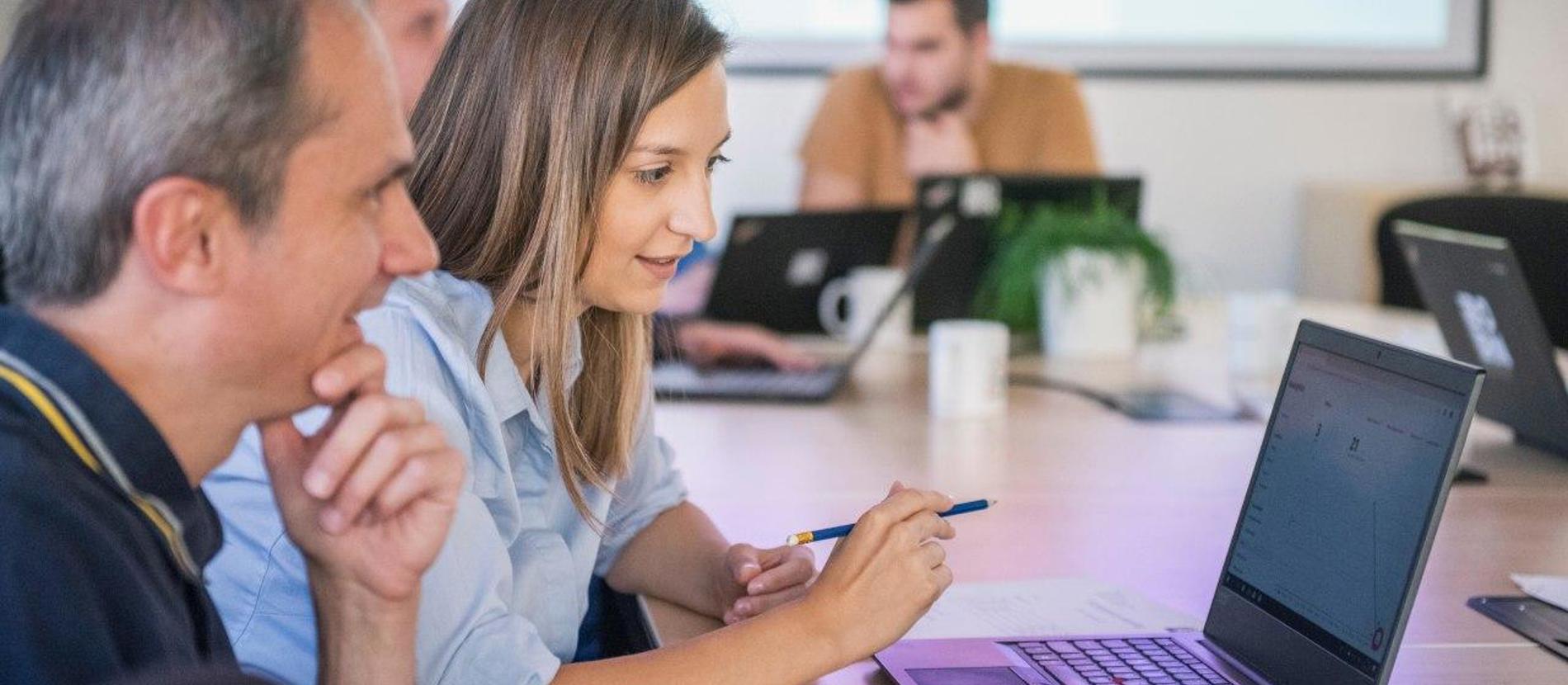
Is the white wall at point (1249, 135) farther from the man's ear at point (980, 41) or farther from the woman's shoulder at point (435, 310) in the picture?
the woman's shoulder at point (435, 310)

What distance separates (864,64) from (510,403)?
3124 mm

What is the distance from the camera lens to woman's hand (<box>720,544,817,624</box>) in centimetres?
133

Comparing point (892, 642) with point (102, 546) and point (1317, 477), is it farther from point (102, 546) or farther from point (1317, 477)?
point (102, 546)

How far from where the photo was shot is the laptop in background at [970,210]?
2801 millimetres

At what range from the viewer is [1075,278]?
2.69m

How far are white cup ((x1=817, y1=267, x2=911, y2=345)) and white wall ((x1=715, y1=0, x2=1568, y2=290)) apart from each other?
1.48 meters

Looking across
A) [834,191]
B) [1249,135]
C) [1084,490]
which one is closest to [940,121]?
[834,191]

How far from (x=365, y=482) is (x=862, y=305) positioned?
6.25 feet

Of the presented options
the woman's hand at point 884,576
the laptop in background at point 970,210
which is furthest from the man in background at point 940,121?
the woman's hand at point 884,576

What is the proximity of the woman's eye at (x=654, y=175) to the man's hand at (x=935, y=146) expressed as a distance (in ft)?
9.62

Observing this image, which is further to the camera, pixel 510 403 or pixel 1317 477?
pixel 510 403

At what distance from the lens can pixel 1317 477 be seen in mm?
1064

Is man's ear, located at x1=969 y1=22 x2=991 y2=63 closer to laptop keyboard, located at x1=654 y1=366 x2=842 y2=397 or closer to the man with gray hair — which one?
laptop keyboard, located at x1=654 y1=366 x2=842 y2=397

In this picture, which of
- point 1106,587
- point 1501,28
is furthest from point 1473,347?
point 1501,28
